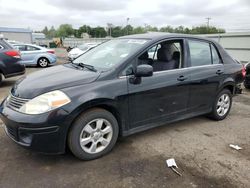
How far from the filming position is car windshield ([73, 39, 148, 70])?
3576mm

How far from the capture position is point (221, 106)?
485cm

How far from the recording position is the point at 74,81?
3104mm

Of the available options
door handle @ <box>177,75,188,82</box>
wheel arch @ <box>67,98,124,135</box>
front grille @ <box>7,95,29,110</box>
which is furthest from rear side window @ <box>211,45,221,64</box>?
front grille @ <box>7,95,29,110</box>

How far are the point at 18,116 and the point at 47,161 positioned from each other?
0.74m

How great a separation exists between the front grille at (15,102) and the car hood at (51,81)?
0.05m

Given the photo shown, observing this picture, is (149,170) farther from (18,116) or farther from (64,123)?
(18,116)

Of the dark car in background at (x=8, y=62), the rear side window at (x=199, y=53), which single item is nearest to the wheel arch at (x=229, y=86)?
the rear side window at (x=199, y=53)

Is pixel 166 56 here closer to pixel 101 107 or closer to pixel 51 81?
pixel 101 107

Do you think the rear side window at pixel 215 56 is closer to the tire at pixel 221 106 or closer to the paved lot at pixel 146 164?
the tire at pixel 221 106

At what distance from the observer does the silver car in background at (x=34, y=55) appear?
13.2 m

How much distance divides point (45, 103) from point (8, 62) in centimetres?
556

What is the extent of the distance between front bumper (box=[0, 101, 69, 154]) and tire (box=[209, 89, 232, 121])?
3043mm

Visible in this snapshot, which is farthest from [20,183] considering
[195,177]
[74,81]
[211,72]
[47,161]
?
[211,72]

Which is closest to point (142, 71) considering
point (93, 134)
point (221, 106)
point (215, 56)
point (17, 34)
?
point (93, 134)
